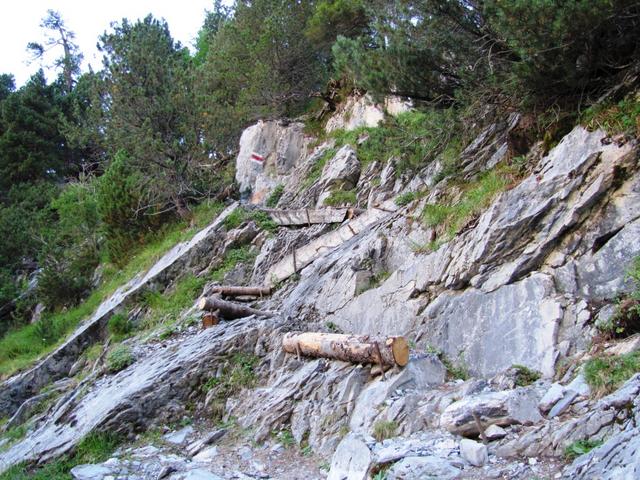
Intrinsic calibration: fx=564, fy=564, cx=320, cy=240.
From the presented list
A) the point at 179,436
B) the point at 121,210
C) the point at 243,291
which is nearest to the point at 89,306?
the point at 121,210

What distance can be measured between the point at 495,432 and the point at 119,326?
1161 centimetres

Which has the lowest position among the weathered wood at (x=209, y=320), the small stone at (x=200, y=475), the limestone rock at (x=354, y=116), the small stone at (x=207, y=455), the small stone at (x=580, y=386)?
the small stone at (x=580, y=386)

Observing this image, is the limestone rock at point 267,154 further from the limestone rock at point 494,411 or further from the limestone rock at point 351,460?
the limestone rock at point 494,411

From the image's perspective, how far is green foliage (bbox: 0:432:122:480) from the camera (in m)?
8.23

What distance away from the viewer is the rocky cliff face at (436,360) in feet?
17.7

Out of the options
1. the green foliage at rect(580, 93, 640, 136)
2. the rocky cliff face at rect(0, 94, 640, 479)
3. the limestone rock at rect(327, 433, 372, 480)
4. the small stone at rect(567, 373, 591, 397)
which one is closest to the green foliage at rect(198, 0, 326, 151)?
the rocky cliff face at rect(0, 94, 640, 479)

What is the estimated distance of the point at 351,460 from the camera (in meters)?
6.12

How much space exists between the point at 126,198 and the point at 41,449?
12328mm

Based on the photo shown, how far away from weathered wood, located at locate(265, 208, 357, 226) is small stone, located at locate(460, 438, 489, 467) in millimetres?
9154

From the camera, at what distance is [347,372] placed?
8117mm

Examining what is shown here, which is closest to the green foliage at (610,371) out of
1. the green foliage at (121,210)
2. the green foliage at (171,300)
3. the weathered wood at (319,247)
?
the weathered wood at (319,247)

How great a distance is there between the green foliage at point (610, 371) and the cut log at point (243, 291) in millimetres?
8474

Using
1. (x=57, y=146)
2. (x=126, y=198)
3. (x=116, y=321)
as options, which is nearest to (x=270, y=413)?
(x=116, y=321)

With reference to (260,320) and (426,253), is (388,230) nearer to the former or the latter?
(426,253)
